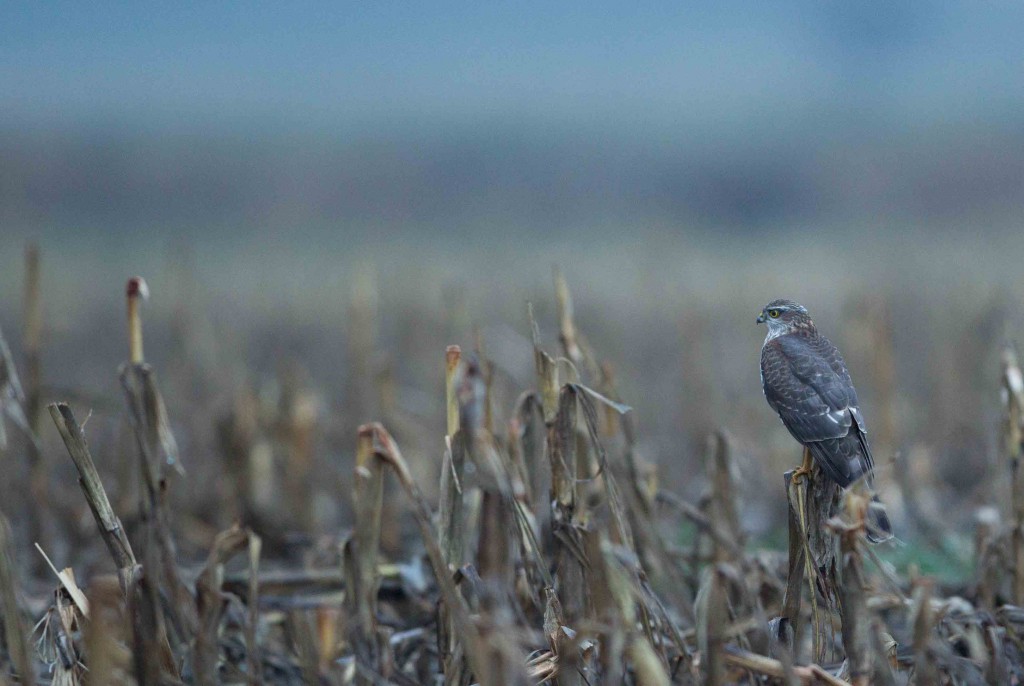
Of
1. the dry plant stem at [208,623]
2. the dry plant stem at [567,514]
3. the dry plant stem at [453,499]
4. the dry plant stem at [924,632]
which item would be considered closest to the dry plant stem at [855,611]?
the dry plant stem at [924,632]

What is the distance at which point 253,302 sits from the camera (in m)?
11.3

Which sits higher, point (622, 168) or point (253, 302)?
A: point (622, 168)

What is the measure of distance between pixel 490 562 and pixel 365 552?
380mm

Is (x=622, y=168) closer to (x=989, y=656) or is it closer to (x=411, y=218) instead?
(x=411, y=218)

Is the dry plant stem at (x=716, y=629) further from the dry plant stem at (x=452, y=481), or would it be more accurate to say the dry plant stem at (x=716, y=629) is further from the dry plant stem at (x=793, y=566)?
the dry plant stem at (x=452, y=481)

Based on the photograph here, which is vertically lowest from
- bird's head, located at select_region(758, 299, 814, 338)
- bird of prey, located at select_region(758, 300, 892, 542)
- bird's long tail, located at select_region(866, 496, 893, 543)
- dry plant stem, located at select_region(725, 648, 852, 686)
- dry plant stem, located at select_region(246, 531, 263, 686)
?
dry plant stem, located at select_region(246, 531, 263, 686)

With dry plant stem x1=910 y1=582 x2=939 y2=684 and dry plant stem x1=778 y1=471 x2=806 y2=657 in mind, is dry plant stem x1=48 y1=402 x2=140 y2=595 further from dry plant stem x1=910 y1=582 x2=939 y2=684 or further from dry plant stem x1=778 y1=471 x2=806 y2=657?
dry plant stem x1=910 y1=582 x2=939 y2=684

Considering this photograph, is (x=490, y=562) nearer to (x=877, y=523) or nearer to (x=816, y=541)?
(x=816, y=541)

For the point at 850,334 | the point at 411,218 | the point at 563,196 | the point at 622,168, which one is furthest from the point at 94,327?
the point at 622,168

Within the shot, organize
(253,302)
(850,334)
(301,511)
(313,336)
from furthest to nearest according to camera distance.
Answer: (253,302) → (313,336) → (850,334) → (301,511)

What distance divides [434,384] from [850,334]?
275 centimetres

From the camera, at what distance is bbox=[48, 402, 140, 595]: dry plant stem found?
2.59m

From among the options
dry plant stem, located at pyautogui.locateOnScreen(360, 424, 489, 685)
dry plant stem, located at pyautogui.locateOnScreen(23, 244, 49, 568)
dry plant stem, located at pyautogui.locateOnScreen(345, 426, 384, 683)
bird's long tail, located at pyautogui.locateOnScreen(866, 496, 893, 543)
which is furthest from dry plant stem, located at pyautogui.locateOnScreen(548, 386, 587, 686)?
dry plant stem, located at pyautogui.locateOnScreen(23, 244, 49, 568)

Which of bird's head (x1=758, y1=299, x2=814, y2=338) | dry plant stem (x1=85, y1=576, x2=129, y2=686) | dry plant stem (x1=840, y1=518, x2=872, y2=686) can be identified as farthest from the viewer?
bird's head (x1=758, y1=299, x2=814, y2=338)
